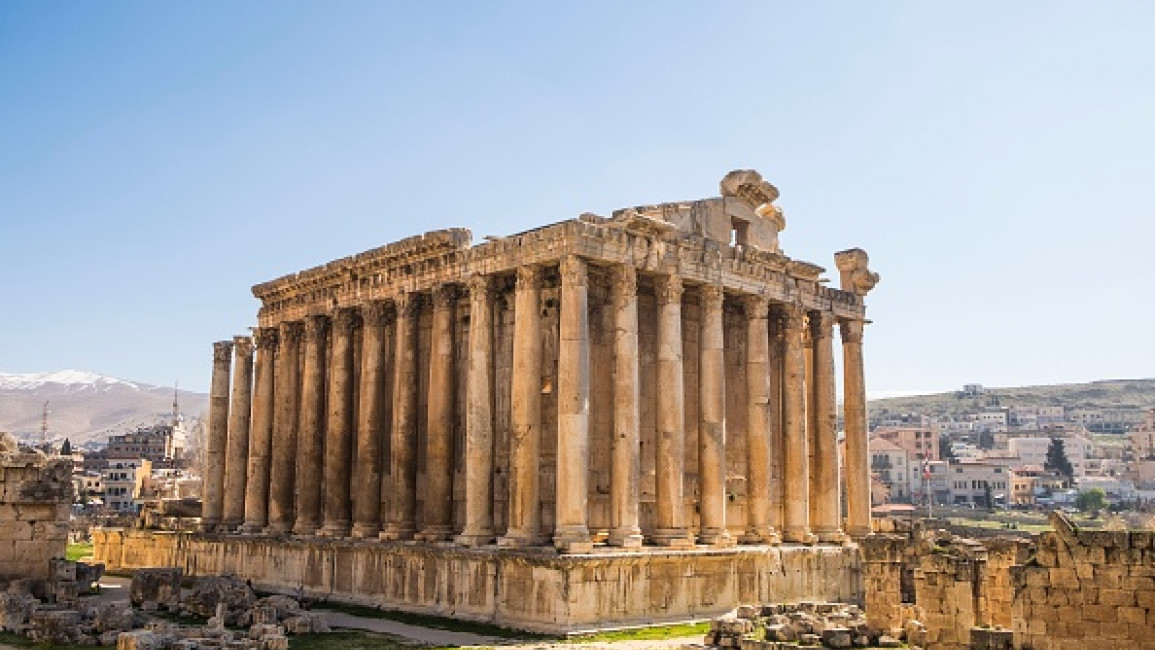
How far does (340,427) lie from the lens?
31.3m

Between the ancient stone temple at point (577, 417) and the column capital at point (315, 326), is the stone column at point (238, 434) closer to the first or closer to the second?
the ancient stone temple at point (577, 417)

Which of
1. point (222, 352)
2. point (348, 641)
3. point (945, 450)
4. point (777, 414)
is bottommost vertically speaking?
point (348, 641)

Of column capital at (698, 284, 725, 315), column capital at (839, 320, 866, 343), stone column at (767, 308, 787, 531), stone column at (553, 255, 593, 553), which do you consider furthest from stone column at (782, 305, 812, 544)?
stone column at (553, 255, 593, 553)

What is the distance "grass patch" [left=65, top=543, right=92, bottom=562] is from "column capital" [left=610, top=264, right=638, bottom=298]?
99.2 ft

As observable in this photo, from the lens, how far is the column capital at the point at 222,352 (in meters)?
38.5

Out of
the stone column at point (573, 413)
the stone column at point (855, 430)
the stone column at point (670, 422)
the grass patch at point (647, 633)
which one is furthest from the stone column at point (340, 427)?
the stone column at point (855, 430)

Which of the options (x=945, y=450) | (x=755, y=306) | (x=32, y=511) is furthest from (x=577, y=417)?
(x=945, y=450)

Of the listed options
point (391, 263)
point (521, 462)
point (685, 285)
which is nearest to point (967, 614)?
point (521, 462)

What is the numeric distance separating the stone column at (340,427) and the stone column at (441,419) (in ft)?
14.1

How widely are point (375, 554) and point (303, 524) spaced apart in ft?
18.4

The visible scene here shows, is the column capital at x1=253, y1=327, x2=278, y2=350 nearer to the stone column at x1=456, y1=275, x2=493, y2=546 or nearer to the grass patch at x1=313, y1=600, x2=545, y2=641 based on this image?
the grass patch at x1=313, y1=600, x2=545, y2=641

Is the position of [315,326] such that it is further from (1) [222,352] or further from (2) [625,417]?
(2) [625,417]

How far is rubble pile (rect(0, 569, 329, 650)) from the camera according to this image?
63.4ft

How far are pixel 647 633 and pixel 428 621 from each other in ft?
17.3
